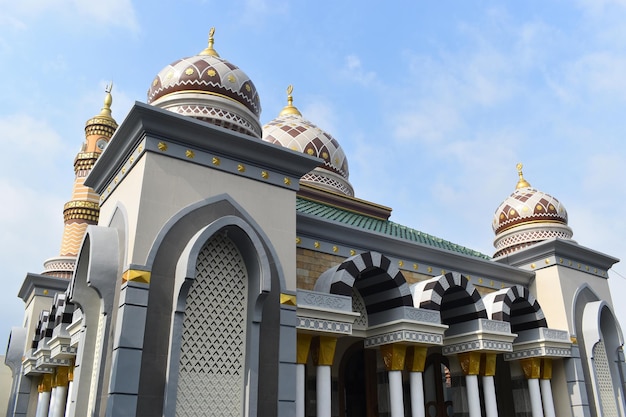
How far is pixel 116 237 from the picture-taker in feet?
27.4

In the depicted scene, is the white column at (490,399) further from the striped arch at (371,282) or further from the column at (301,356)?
the column at (301,356)

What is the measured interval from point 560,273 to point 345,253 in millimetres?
6826

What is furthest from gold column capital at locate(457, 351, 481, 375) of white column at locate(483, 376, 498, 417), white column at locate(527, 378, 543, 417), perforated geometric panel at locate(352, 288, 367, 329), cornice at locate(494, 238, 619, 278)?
cornice at locate(494, 238, 619, 278)

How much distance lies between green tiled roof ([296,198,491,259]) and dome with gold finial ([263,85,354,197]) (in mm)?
1894

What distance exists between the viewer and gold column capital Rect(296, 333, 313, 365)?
9.59 metres

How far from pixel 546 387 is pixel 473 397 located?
290 cm

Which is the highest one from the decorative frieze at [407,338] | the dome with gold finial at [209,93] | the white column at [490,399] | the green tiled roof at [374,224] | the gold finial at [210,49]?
the gold finial at [210,49]

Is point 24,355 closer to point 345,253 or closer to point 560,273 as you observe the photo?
Result: point 345,253

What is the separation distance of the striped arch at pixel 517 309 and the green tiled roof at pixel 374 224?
6.10 feet

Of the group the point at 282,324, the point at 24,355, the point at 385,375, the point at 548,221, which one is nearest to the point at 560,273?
the point at 548,221

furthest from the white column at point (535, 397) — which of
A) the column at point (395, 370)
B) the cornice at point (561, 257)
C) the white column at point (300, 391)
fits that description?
the white column at point (300, 391)

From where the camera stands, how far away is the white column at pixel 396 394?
10.2m

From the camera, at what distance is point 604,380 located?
1433 cm

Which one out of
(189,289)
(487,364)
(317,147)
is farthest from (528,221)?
(189,289)
